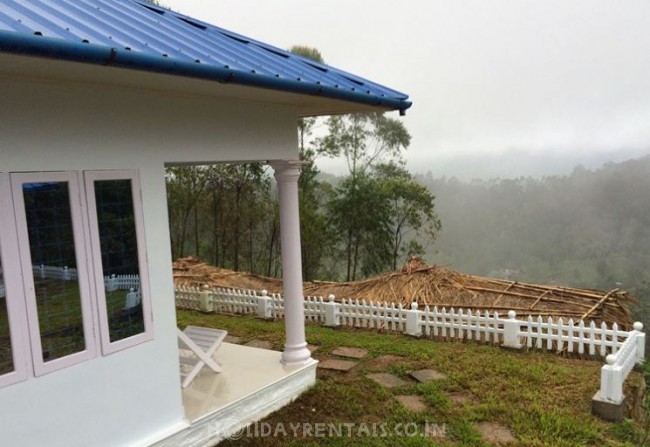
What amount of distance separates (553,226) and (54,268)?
149ft

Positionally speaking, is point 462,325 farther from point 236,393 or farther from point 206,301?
point 206,301

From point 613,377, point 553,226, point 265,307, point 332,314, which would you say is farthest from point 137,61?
point 553,226

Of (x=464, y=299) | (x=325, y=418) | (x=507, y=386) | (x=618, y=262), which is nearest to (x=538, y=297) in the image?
(x=464, y=299)

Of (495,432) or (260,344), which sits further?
(260,344)

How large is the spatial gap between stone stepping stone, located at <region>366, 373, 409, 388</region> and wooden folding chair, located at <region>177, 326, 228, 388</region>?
193cm

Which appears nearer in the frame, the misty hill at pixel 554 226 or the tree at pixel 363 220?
the tree at pixel 363 220

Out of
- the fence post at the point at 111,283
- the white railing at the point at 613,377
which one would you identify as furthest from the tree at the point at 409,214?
the fence post at the point at 111,283

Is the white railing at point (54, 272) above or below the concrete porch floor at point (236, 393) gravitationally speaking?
above

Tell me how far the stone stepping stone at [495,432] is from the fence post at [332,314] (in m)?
4.07

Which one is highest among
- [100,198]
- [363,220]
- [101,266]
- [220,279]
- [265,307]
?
[100,198]

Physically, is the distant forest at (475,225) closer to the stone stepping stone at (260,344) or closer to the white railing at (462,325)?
the stone stepping stone at (260,344)

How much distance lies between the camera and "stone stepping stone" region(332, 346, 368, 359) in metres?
6.57

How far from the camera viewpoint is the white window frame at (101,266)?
317cm

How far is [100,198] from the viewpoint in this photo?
3.24 metres
